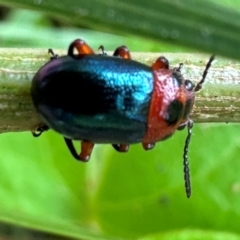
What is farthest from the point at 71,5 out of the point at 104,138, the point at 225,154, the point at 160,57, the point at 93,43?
the point at 93,43

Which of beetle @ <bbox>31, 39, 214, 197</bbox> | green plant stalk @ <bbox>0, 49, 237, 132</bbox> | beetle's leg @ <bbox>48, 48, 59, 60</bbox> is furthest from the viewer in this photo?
beetle @ <bbox>31, 39, 214, 197</bbox>

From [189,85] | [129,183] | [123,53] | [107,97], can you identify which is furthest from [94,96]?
[129,183]

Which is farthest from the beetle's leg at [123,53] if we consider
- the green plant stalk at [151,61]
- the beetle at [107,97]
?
the green plant stalk at [151,61]

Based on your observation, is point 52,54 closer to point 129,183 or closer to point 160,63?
point 160,63

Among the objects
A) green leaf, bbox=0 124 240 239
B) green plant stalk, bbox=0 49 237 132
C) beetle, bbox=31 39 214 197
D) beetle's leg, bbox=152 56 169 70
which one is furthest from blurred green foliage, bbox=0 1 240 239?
green plant stalk, bbox=0 49 237 132

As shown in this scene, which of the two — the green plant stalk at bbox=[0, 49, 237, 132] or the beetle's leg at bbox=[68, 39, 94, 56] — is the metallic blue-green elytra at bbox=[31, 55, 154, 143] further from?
the green plant stalk at bbox=[0, 49, 237, 132]
